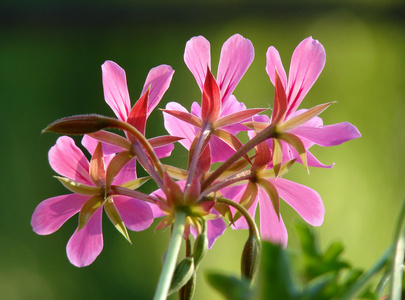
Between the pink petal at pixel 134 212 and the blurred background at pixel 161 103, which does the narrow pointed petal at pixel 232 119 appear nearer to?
the pink petal at pixel 134 212

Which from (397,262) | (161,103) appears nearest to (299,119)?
(397,262)

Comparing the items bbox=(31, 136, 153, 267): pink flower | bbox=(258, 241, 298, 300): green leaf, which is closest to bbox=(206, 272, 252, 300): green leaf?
bbox=(258, 241, 298, 300): green leaf

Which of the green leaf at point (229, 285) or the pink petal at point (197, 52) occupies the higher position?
the pink petal at point (197, 52)

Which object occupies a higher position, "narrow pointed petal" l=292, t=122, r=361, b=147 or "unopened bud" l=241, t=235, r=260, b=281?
Result: "narrow pointed petal" l=292, t=122, r=361, b=147

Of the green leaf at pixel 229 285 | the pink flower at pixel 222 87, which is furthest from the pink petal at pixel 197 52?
the green leaf at pixel 229 285

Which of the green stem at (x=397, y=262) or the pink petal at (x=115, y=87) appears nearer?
the green stem at (x=397, y=262)

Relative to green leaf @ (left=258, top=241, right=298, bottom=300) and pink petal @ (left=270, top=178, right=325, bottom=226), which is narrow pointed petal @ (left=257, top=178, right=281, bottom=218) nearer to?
pink petal @ (left=270, top=178, right=325, bottom=226)

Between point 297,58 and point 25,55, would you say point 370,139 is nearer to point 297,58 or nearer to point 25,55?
point 25,55

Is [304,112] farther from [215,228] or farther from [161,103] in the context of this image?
[161,103]
